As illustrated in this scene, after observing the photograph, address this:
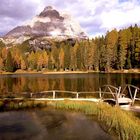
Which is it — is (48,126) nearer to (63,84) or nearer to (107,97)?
(107,97)

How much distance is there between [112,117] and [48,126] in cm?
530

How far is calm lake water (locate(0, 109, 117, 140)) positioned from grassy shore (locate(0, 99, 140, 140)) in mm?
892

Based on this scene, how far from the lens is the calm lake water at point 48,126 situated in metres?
21.0

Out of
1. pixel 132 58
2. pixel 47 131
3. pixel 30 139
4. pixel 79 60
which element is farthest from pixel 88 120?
pixel 79 60

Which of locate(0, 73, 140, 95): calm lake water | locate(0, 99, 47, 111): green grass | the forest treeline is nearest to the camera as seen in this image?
locate(0, 99, 47, 111): green grass

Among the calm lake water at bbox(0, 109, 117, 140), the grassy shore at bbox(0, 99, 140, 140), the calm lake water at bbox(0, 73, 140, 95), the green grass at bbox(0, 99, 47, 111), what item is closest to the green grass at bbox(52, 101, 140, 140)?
the grassy shore at bbox(0, 99, 140, 140)

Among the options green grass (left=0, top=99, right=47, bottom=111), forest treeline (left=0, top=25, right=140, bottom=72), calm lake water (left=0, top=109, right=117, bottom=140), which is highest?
forest treeline (left=0, top=25, right=140, bottom=72)

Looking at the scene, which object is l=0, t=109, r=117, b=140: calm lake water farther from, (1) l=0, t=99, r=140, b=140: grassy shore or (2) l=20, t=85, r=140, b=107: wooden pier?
(2) l=20, t=85, r=140, b=107: wooden pier

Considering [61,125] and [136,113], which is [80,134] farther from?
[136,113]

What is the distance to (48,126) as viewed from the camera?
2469cm

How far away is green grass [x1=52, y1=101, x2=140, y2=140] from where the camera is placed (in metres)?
19.3

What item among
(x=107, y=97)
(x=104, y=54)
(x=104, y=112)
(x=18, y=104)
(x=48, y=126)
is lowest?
(x=48, y=126)

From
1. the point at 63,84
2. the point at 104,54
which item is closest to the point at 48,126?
the point at 63,84

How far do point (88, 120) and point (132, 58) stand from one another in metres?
123
